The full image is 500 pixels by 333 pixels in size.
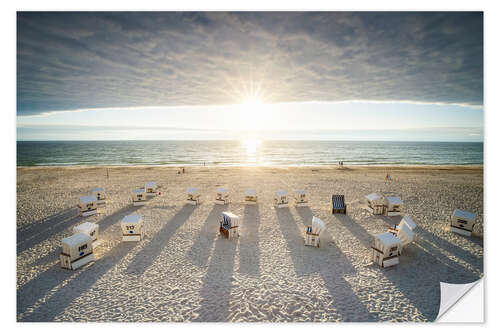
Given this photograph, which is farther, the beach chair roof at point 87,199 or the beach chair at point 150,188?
the beach chair at point 150,188

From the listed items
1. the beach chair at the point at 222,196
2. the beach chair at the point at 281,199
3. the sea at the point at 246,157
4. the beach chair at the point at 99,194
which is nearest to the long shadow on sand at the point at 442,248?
the beach chair at the point at 281,199


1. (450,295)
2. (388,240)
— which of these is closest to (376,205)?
(388,240)

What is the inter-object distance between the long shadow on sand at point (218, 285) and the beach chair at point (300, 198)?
253 inches

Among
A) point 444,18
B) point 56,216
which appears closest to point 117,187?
point 56,216

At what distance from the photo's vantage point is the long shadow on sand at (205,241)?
335 inches

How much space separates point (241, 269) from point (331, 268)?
3.34 metres

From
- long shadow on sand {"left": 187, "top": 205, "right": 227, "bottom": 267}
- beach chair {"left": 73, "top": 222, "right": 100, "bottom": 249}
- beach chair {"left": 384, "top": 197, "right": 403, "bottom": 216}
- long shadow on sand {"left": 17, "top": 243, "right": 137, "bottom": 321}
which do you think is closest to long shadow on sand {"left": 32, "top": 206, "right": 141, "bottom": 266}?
long shadow on sand {"left": 17, "top": 243, "right": 137, "bottom": 321}

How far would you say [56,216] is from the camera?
42.2 ft

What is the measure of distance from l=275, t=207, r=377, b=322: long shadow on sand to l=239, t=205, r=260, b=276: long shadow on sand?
145 cm

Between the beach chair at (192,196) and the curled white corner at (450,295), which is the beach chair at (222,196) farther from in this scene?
the curled white corner at (450,295)

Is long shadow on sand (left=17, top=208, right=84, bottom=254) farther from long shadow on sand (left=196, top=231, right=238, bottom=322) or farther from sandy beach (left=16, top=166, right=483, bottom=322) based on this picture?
long shadow on sand (left=196, top=231, right=238, bottom=322)

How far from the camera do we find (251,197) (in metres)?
15.3
